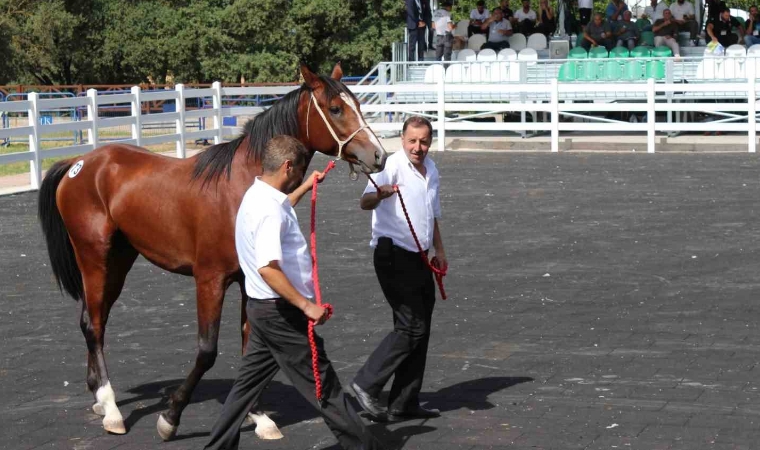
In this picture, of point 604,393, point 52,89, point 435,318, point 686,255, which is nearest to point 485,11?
point 52,89

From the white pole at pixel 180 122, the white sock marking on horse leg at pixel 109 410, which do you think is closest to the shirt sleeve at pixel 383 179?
the white sock marking on horse leg at pixel 109 410

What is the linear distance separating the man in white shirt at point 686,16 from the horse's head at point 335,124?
2565cm

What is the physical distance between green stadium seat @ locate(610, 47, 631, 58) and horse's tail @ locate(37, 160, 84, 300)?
23.9 meters

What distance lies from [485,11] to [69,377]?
2649 cm

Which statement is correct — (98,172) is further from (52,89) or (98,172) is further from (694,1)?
(52,89)

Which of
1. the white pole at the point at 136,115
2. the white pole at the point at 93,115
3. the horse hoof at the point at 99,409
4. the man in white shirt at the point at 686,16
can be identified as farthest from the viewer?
the man in white shirt at the point at 686,16

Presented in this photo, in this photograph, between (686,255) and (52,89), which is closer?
(686,255)

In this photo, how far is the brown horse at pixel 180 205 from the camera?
20.6 feet

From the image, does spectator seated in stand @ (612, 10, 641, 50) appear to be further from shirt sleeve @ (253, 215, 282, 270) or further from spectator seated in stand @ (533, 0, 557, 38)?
shirt sleeve @ (253, 215, 282, 270)

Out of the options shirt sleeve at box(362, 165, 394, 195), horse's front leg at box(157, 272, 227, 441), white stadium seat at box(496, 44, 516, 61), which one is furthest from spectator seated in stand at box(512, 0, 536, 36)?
horse's front leg at box(157, 272, 227, 441)

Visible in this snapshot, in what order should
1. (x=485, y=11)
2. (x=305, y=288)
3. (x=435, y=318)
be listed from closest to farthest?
(x=305, y=288), (x=435, y=318), (x=485, y=11)

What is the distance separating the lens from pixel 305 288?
5.48 meters

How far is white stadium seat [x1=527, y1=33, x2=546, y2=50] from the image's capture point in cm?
3122

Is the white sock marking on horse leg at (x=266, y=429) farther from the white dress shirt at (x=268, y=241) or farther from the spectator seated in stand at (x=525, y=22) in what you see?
the spectator seated in stand at (x=525, y=22)
